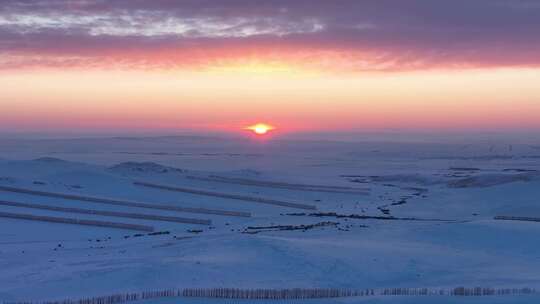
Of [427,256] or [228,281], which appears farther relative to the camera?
[427,256]

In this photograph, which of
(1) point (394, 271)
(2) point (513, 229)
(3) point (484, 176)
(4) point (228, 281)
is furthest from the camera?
(3) point (484, 176)

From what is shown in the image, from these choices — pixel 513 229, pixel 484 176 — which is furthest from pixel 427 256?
pixel 484 176

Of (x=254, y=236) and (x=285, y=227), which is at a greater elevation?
(x=254, y=236)

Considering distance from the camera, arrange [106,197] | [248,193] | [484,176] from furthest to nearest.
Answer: [484,176] → [248,193] → [106,197]

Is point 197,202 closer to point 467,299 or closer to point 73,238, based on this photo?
point 73,238

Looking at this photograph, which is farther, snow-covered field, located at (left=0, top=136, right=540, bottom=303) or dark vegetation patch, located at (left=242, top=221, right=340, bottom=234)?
dark vegetation patch, located at (left=242, top=221, right=340, bottom=234)

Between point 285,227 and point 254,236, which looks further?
point 285,227

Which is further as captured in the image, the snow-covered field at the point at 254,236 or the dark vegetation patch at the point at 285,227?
the dark vegetation patch at the point at 285,227
